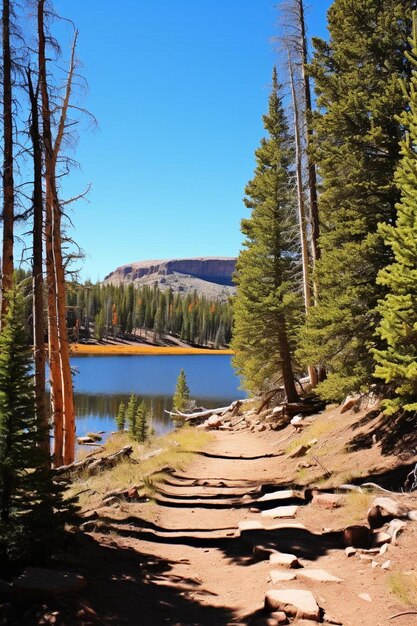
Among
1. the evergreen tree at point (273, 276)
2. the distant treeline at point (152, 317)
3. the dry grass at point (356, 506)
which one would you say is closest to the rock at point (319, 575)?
the dry grass at point (356, 506)

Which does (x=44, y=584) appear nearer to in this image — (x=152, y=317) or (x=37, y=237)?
(x=37, y=237)

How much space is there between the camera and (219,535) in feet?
24.6

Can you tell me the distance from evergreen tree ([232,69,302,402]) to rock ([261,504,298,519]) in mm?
11049

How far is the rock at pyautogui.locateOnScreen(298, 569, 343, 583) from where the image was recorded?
Answer: 5.11 m

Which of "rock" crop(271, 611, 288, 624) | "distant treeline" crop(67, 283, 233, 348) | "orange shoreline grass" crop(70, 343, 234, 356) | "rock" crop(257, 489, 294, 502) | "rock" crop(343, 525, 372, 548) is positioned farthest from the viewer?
"distant treeline" crop(67, 283, 233, 348)

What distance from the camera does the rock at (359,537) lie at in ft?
20.0

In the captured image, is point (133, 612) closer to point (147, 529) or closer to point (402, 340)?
point (147, 529)

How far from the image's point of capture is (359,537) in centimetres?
615

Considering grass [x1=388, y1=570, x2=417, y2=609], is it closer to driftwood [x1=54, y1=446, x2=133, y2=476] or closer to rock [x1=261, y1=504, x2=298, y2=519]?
rock [x1=261, y1=504, x2=298, y2=519]

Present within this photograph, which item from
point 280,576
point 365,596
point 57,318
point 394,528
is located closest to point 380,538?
point 394,528

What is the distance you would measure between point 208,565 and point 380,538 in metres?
2.22

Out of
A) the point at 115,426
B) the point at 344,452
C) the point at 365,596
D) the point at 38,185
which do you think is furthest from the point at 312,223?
the point at 115,426

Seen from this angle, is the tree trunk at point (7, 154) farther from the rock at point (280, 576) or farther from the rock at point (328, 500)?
the rock at point (280, 576)

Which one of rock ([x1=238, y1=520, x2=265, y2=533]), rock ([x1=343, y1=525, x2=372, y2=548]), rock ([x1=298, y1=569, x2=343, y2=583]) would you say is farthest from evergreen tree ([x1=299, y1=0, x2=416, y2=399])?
rock ([x1=298, y1=569, x2=343, y2=583])
